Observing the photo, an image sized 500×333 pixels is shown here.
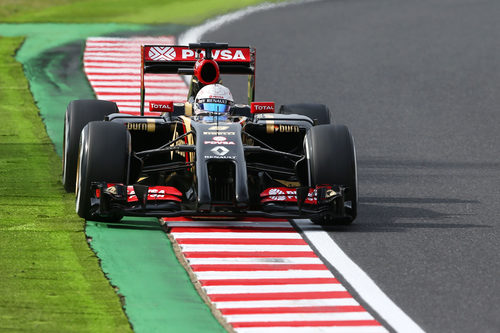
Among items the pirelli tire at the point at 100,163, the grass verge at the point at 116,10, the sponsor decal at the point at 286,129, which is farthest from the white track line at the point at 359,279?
the grass verge at the point at 116,10

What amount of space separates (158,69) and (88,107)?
110 centimetres

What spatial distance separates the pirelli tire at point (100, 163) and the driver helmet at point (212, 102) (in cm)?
134

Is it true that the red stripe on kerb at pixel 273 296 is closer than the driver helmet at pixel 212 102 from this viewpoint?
Yes

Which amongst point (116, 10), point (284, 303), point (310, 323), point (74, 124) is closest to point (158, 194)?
point (74, 124)

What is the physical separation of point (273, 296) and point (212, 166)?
8.38 feet

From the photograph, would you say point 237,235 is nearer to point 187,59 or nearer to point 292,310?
Result: point 292,310

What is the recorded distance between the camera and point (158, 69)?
49.0 ft

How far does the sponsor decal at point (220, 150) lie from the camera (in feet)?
39.7

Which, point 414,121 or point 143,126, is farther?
point 414,121

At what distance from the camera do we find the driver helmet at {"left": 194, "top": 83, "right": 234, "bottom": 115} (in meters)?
13.5

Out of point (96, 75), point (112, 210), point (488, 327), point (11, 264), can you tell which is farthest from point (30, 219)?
point (96, 75)

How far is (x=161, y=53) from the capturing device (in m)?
14.9

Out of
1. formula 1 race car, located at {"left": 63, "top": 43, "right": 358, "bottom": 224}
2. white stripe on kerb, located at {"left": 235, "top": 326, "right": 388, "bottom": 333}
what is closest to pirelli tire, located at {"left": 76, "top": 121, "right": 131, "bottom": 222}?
formula 1 race car, located at {"left": 63, "top": 43, "right": 358, "bottom": 224}

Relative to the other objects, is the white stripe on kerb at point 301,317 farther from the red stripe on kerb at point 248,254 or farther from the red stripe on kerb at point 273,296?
the red stripe on kerb at point 248,254
